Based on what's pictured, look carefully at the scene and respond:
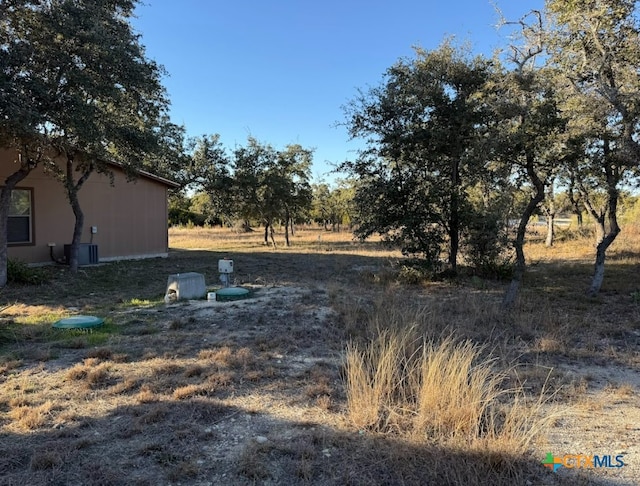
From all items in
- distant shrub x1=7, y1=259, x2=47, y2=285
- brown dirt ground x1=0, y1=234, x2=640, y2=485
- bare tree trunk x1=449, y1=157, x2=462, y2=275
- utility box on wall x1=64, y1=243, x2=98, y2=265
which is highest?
bare tree trunk x1=449, y1=157, x2=462, y2=275

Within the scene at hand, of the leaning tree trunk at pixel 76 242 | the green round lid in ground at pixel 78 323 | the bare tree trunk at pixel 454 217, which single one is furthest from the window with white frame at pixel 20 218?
the bare tree trunk at pixel 454 217

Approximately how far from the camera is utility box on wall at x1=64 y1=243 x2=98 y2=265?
41.0ft

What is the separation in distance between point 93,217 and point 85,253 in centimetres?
136

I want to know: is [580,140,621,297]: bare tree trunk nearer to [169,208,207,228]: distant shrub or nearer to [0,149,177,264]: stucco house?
[0,149,177,264]: stucco house

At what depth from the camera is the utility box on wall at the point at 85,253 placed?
12.5 meters

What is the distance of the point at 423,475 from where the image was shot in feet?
8.14

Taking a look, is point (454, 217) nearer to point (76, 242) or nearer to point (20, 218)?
point (76, 242)

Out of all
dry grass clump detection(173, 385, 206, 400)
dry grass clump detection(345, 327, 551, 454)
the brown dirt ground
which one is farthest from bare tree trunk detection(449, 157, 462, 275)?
dry grass clump detection(173, 385, 206, 400)

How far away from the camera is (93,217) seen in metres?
13.4

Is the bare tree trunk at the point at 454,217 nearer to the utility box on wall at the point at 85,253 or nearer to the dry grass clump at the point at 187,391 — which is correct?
the dry grass clump at the point at 187,391

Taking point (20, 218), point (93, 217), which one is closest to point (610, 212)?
point (93, 217)

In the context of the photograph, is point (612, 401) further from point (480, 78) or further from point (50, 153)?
point (50, 153)

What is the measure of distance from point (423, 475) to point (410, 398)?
0.90 metres

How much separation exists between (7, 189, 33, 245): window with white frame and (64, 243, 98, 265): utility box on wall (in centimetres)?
95
